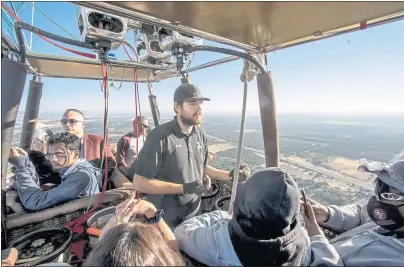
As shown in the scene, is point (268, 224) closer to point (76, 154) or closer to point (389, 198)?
point (389, 198)

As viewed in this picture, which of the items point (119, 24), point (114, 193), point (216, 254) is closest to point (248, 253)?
point (216, 254)

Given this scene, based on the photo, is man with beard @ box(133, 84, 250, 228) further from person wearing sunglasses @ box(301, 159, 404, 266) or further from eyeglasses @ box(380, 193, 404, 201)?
eyeglasses @ box(380, 193, 404, 201)

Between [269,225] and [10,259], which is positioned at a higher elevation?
[269,225]

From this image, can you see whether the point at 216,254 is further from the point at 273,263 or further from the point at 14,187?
the point at 14,187

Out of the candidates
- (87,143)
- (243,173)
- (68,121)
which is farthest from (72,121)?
(243,173)

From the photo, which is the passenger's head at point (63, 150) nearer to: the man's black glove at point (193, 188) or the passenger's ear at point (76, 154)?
the passenger's ear at point (76, 154)

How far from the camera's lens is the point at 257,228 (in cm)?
83

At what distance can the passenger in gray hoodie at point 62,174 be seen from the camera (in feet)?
6.38

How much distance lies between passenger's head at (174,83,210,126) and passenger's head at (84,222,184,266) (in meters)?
1.25

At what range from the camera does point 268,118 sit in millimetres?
1909

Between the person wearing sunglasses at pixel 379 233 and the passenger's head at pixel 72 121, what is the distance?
2969mm

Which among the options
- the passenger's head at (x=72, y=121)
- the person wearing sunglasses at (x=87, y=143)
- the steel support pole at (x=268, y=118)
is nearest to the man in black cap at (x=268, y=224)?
the steel support pole at (x=268, y=118)

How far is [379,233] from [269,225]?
898 mm

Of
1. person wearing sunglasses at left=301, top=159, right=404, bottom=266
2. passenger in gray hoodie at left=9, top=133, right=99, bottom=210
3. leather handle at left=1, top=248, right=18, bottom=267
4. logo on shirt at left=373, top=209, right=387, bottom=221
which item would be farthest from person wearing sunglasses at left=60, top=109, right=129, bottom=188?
logo on shirt at left=373, top=209, right=387, bottom=221
